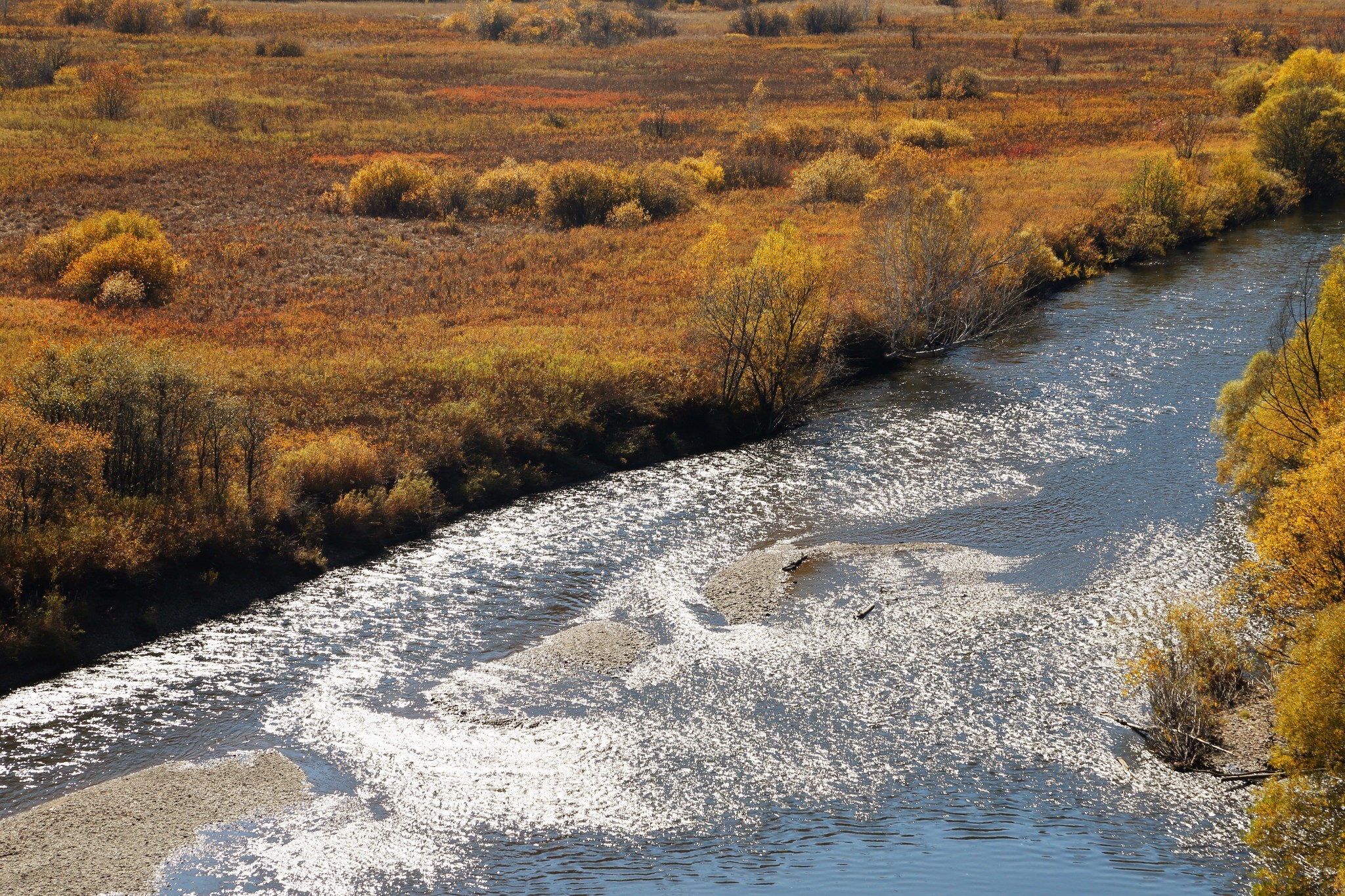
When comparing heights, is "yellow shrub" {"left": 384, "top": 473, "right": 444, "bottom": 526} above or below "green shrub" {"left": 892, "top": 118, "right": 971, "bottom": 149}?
below

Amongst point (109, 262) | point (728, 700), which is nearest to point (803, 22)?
point (109, 262)

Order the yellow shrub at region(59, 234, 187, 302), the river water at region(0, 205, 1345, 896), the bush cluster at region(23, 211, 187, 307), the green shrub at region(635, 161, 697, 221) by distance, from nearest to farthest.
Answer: the river water at region(0, 205, 1345, 896) < the bush cluster at region(23, 211, 187, 307) < the yellow shrub at region(59, 234, 187, 302) < the green shrub at region(635, 161, 697, 221)

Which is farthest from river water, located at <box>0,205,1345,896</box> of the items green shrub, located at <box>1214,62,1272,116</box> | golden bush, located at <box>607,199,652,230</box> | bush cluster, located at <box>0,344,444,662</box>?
green shrub, located at <box>1214,62,1272,116</box>

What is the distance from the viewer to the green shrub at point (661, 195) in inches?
2517

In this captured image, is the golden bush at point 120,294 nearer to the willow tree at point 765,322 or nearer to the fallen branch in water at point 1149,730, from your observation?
the willow tree at point 765,322

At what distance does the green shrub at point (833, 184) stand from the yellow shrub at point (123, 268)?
120ft

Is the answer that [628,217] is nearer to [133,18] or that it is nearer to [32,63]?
[32,63]

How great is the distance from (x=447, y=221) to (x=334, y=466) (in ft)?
109

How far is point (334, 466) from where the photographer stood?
99.8 feet

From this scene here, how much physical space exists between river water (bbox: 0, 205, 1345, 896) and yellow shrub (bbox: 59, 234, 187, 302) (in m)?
22.3

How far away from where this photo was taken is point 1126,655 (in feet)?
77.1

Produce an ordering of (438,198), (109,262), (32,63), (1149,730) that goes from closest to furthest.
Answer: (1149,730) < (109,262) < (438,198) < (32,63)

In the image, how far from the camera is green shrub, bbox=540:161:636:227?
62.8 metres

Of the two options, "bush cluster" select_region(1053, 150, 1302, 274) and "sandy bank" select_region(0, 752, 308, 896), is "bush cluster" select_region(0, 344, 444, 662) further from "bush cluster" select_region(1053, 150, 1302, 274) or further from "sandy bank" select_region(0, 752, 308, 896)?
Answer: "bush cluster" select_region(1053, 150, 1302, 274)
